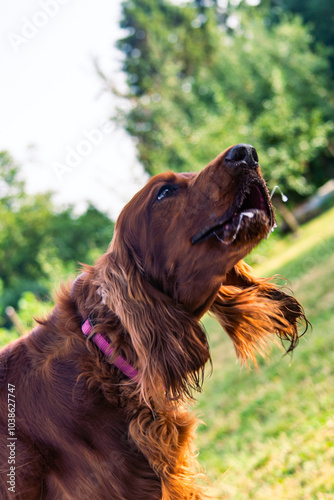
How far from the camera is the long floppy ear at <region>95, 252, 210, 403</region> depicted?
233 centimetres

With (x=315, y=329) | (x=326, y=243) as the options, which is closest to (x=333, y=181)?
(x=326, y=243)

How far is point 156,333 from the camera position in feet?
7.85

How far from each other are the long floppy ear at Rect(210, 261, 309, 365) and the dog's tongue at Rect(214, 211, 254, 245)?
73 cm

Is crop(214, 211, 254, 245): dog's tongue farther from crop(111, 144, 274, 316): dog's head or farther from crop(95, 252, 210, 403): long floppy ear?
crop(95, 252, 210, 403): long floppy ear

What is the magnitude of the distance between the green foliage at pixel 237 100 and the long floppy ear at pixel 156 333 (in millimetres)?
17980

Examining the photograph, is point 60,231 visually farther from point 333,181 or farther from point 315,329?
point 315,329

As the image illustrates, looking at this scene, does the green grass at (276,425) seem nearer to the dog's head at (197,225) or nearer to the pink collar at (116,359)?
the pink collar at (116,359)

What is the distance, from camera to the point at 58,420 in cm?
222

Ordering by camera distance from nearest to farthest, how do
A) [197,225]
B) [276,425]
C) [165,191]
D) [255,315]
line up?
[197,225], [165,191], [255,315], [276,425]

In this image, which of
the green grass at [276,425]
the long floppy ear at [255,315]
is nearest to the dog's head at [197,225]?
the long floppy ear at [255,315]

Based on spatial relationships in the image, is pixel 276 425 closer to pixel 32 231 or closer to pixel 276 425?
pixel 276 425

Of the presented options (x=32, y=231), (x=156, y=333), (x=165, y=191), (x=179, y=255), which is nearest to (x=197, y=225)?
(x=179, y=255)

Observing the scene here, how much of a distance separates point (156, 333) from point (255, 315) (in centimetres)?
83

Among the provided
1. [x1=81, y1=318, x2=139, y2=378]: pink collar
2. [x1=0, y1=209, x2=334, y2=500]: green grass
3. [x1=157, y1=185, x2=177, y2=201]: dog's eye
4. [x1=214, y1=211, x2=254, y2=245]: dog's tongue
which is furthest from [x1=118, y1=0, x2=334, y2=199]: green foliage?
[x1=81, y1=318, x2=139, y2=378]: pink collar
